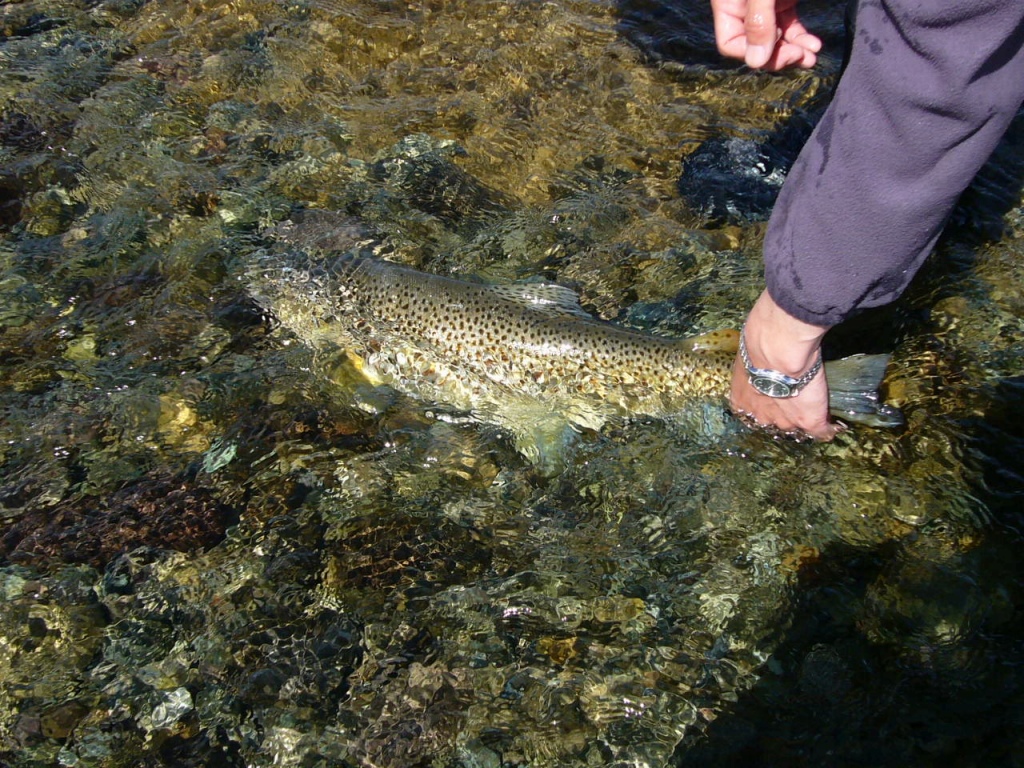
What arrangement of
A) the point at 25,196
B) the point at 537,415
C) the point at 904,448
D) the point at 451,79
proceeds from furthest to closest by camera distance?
the point at 451,79, the point at 25,196, the point at 537,415, the point at 904,448

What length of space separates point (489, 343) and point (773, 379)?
75.2 inches

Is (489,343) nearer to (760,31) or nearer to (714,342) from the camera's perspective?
(714,342)

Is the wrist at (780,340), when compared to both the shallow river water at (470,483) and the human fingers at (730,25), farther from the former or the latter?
the human fingers at (730,25)

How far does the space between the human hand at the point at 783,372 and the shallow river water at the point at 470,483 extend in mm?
213

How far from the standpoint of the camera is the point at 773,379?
3.06 metres

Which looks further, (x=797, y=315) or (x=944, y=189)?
(x=797, y=315)

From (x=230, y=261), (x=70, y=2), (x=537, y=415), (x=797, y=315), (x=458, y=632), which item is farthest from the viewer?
(x=70, y=2)

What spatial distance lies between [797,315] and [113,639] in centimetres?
312

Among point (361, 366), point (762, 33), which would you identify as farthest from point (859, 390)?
point (361, 366)

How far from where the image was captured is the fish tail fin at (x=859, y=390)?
355 centimetres

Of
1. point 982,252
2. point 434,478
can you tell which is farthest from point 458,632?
point 982,252

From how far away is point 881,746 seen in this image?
2668mm

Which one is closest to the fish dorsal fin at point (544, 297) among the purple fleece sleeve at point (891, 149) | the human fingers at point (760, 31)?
the human fingers at point (760, 31)

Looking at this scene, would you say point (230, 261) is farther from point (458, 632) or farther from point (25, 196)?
point (458, 632)
